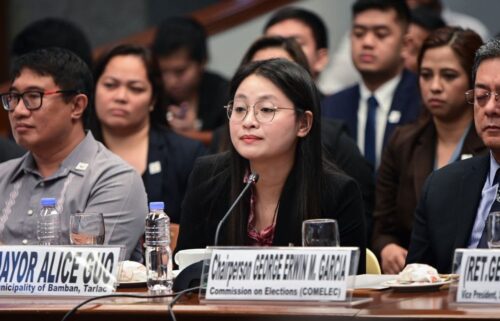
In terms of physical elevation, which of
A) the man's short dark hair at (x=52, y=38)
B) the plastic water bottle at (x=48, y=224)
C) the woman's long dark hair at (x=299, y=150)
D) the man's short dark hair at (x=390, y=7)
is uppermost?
the man's short dark hair at (x=390, y=7)

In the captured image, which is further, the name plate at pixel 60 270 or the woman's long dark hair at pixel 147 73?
A: the woman's long dark hair at pixel 147 73

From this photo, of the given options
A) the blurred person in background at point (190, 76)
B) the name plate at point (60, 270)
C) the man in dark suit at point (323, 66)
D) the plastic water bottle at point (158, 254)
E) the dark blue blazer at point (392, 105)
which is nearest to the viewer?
the name plate at point (60, 270)

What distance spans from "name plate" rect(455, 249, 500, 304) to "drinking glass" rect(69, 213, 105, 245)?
1.12 meters

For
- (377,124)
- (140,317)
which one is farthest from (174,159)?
(140,317)

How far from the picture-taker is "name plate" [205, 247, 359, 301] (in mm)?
2748

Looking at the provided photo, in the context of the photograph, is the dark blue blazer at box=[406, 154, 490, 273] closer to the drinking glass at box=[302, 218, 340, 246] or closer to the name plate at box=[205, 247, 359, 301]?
the drinking glass at box=[302, 218, 340, 246]

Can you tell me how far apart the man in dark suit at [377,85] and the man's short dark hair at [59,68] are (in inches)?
61.6

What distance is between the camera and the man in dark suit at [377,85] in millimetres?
5441

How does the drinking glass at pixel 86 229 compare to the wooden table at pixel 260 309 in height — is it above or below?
above

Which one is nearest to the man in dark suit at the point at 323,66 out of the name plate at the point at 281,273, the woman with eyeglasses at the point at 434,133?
the woman with eyeglasses at the point at 434,133

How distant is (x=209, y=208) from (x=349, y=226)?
45 centimetres

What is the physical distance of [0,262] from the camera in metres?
3.09

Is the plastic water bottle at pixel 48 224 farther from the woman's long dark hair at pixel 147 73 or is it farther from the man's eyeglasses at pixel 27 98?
the woman's long dark hair at pixel 147 73

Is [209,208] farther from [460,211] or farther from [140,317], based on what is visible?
[140,317]
